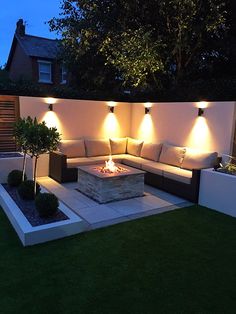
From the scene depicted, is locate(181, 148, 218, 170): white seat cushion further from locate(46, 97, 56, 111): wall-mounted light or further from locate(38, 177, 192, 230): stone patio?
locate(46, 97, 56, 111): wall-mounted light

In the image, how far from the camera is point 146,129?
802 centimetres

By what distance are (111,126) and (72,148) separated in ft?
5.80

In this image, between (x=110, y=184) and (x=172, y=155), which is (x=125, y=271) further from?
(x=172, y=155)

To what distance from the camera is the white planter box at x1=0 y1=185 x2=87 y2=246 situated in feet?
11.3

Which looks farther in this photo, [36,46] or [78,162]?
[36,46]

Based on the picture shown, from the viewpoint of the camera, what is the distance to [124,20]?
7676 mm

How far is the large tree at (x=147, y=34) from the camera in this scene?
22.7 feet

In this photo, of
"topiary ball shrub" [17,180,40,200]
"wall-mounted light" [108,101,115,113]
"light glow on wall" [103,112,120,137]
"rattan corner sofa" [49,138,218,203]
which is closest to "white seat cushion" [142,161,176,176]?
"rattan corner sofa" [49,138,218,203]

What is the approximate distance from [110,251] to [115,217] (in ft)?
3.57

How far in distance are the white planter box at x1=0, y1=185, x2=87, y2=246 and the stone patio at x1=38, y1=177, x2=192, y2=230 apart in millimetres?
309

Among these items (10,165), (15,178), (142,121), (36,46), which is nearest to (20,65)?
(36,46)

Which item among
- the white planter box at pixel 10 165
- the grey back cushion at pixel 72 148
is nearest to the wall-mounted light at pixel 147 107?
the grey back cushion at pixel 72 148

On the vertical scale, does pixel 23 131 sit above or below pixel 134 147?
above

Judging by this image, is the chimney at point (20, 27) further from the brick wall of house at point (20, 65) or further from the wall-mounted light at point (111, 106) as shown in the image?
the wall-mounted light at point (111, 106)
